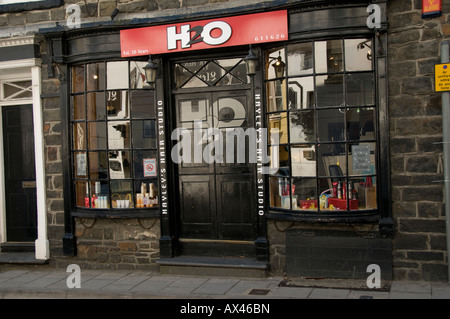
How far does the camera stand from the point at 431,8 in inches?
267

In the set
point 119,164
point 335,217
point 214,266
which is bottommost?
point 214,266

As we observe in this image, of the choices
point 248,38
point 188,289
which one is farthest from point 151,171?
point 248,38

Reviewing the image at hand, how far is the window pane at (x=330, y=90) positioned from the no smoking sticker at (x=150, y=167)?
281 centimetres

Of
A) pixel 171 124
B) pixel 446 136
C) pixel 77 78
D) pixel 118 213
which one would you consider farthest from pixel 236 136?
pixel 446 136

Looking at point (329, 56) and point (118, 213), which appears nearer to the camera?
point (329, 56)

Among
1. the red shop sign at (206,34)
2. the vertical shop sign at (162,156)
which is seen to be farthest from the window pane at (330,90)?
the vertical shop sign at (162,156)

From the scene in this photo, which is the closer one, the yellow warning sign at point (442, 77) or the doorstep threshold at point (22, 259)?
the yellow warning sign at point (442, 77)

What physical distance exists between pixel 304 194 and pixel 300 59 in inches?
77.4

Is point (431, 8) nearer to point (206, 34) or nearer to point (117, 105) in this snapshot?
point (206, 34)

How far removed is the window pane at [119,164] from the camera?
8.40 meters

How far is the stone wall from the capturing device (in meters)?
6.87

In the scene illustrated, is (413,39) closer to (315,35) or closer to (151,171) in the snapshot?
(315,35)

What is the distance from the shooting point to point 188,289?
7145mm

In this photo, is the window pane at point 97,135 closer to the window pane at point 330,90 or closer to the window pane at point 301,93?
the window pane at point 301,93
